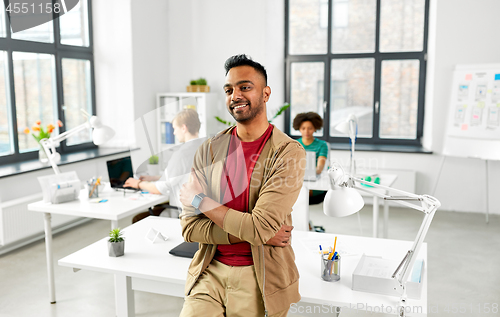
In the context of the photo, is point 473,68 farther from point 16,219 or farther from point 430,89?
point 16,219

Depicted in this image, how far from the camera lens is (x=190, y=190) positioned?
1665 mm

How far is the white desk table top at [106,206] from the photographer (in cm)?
290

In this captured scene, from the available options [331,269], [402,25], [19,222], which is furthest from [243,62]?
[402,25]

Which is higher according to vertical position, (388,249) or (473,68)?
(473,68)

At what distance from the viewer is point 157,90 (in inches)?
234

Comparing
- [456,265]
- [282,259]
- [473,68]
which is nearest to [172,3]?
[473,68]

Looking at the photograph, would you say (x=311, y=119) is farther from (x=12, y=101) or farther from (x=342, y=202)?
(x=12, y=101)

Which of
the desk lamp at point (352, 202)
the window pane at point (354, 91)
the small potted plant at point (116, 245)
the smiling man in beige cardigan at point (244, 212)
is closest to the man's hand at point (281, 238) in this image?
the smiling man in beige cardigan at point (244, 212)

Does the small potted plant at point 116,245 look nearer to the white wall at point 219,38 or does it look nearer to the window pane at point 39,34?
the window pane at point 39,34

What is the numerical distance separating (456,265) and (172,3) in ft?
15.6

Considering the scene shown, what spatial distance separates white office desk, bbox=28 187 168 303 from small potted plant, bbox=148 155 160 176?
0.49 metres

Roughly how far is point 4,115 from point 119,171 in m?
1.93

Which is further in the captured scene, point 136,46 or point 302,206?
point 136,46

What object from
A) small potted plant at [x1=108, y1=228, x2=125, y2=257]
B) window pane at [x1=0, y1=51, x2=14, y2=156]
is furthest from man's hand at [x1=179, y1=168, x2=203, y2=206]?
window pane at [x1=0, y1=51, x2=14, y2=156]
